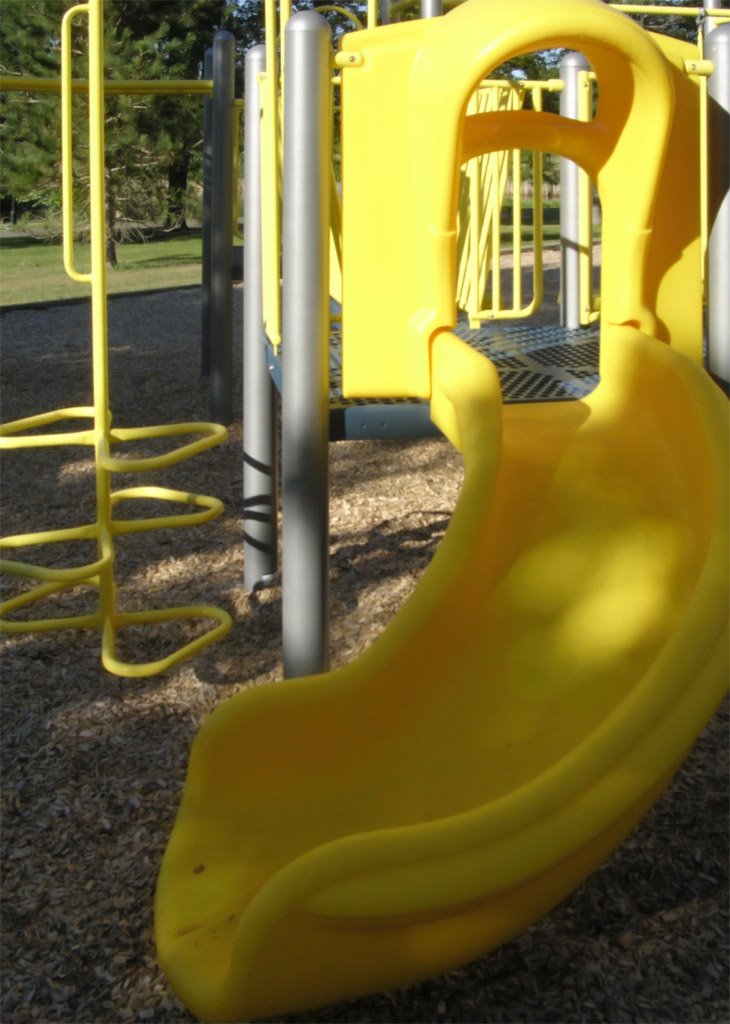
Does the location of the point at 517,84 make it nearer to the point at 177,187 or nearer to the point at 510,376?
the point at 510,376

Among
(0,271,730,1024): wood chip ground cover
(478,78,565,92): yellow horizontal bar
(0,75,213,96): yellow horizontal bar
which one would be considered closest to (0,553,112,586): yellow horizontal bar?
(0,271,730,1024): wood chip ground cover

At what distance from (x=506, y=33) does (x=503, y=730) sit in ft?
4.28

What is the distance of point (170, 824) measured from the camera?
2408 mm

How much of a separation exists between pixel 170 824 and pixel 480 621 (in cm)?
83

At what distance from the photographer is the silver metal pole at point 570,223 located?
13.3ft

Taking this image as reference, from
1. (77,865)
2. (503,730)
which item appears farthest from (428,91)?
(77,865)

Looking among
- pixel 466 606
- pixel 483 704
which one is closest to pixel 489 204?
pixel 466 606

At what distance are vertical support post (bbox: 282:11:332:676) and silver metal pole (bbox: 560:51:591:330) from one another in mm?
1845

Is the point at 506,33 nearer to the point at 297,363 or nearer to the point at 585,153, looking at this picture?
the point at 585,153

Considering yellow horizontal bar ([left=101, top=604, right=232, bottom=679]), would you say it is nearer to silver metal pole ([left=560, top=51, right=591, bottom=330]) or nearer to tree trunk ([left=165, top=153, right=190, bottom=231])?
silver metal pole ([left=560, top=51, right=591, bottom=330])

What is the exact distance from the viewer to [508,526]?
7.14 ft

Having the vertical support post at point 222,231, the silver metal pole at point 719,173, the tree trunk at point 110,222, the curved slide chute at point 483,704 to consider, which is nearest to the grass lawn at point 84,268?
the tree trunk at point 110,222

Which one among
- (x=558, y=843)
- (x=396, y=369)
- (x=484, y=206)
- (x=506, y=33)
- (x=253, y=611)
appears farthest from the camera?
(x=484, y=206)

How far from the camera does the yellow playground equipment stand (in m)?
1.62
